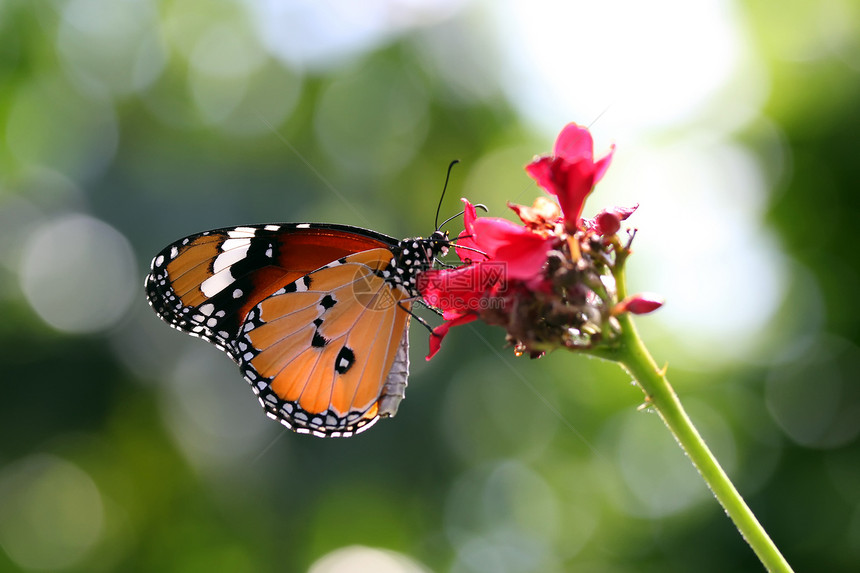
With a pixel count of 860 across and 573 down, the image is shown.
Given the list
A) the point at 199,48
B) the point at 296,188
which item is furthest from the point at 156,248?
the point at 199,48

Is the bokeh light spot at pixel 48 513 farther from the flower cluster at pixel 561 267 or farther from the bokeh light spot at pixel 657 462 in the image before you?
the flower cluster at pixel 561 267

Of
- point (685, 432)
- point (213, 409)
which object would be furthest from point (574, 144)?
point (213, 409)

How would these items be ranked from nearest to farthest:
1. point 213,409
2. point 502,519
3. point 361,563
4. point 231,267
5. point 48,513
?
point 231,267
point 361,563
point 213,409
point 48,513
point 502,519

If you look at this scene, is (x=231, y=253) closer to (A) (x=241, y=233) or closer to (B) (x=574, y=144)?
(A) (x=241, y=233)

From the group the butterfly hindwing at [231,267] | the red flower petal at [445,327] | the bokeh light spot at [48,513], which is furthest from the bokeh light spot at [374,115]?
the red flower petal at [445,327]

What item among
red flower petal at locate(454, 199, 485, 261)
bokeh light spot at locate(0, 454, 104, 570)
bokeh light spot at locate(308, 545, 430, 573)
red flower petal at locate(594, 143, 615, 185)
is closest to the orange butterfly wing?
red flower petal at locate(454, 199, 485, 261)

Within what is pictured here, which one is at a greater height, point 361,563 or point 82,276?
point 82,276

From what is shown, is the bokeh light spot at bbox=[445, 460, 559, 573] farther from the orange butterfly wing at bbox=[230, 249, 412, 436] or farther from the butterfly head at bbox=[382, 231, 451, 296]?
the butterfly head at bbox=[382, 231, 451, 296]
